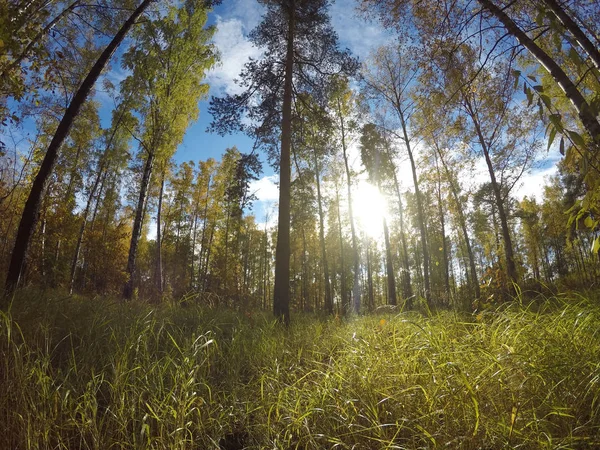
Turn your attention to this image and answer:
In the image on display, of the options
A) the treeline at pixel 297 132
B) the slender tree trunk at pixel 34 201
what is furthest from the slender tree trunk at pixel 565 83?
the slender tree trunk at pixel 34 201

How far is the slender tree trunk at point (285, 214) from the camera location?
6621 mm

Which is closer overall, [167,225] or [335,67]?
[335,67]

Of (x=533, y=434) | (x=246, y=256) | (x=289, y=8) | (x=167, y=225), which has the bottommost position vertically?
(x=533, y=434)

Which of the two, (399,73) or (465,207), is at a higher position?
(399,73)

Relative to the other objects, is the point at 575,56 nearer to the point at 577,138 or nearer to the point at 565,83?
the point at 577,138

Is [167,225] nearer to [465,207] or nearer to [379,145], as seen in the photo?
[379,145]

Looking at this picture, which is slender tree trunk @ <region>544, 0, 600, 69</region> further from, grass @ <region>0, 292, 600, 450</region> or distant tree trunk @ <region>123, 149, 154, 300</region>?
distant tree trunk @ <region>123, 149, 154, 300</region>

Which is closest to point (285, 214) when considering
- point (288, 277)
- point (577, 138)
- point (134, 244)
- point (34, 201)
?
point (288, 277)

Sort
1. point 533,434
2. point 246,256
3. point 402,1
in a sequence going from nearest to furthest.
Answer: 1. point 533,434
2. point 402,1
3. point 246,256

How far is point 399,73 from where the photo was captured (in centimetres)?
1430

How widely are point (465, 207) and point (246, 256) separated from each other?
19.0m

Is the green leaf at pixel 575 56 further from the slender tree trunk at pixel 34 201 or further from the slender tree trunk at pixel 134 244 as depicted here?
the slender tree trunk at pixel 134 244

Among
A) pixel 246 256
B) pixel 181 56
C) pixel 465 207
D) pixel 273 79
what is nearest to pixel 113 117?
pixel 181 56

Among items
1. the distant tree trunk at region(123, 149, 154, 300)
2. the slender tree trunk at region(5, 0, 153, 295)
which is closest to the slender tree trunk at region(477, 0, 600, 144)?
the slender tree trunk at region(5, 0, 153, 295)
